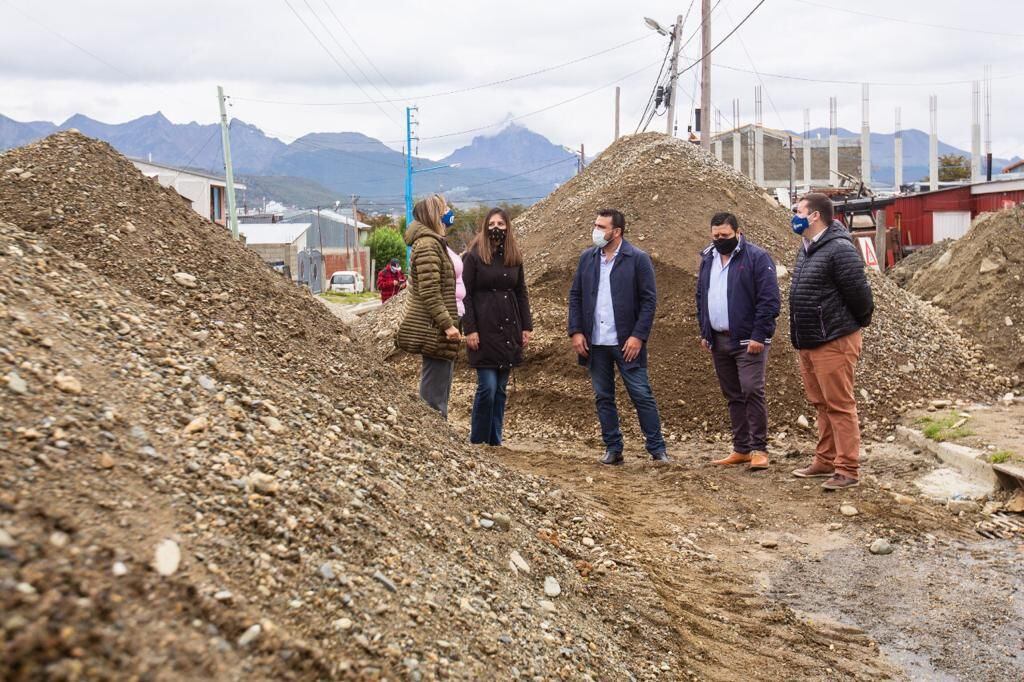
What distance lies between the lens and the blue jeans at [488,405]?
7328 millimetres

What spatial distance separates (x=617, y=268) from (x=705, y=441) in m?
2.20

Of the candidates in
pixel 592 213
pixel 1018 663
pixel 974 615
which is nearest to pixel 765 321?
pixel 974 615

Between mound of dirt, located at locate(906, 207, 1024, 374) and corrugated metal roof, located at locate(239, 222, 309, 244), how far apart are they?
58.5 m

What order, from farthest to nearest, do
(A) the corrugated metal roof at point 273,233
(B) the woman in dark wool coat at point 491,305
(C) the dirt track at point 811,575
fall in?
(A) the corrugated metal roof at point 273,233, (B) the woman in dark wool coat at point 491,305, (C) the dirt track at point 811,575

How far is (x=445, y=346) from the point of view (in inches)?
273

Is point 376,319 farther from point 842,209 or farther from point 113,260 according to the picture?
point 842,209

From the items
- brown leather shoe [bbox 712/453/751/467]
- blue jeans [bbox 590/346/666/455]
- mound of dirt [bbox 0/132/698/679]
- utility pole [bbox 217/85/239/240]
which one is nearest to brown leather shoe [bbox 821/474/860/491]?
brown leather shoe [bbox 712/453/751/467]

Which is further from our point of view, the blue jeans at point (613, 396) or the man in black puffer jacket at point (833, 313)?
the blue jeans at point (613, 396)

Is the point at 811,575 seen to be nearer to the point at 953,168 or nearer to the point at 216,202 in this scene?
the point at 216,202

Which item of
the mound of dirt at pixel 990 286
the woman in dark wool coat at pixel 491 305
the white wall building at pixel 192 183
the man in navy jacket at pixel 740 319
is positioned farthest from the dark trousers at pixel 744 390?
the white wall building at pixel 192 183

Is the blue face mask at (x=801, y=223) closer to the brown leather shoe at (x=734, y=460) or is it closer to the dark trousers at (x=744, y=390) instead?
the dark trousers at (x=744, y=390)

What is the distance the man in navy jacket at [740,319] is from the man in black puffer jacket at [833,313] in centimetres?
38

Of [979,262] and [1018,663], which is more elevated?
[979,262]

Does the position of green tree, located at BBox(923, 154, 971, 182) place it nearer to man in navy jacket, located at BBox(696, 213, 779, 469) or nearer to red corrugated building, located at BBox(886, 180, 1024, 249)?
red corrugated building, located at BBox(886, 180, 1024, 249)
